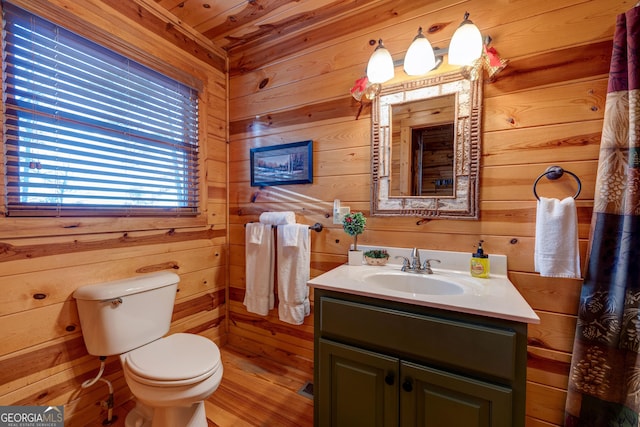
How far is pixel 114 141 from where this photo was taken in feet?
4.83

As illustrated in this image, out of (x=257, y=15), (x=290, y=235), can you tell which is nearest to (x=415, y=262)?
(x=290, y=235)

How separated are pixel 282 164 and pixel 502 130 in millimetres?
1263

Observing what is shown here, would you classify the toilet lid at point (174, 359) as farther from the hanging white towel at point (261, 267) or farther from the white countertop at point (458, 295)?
the white countertop at point (458, 295)

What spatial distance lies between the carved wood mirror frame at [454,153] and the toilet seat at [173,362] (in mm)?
1123

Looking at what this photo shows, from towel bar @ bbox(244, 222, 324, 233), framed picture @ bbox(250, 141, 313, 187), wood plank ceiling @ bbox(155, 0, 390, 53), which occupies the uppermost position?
wood plank ceiling @ bbox(155, 0, 390, 53)

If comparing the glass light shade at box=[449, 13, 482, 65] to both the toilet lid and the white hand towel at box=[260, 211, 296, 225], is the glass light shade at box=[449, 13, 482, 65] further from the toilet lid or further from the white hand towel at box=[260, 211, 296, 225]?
the toilet lid

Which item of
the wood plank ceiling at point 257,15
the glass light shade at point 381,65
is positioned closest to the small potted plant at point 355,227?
the glass light shade at point 381,65

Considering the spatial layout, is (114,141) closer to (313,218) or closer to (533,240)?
(313,218)

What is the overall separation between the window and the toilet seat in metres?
0.74

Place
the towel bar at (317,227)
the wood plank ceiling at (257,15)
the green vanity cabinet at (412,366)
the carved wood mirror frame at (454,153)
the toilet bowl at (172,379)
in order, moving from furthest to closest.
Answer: the towel bar at (317,227)
the wood plank ceiling at (257,15)
the carved wood mirror frame at (454,153)
the toilet bowl at (172,379)
the green vanity cabinet at (412,366)

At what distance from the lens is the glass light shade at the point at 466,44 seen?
3.95ft

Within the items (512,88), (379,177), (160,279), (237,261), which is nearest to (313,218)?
(379,177)

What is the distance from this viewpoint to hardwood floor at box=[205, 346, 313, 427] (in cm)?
143

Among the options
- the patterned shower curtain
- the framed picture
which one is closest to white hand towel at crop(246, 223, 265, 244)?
the framed picture
